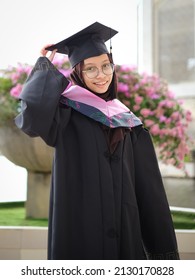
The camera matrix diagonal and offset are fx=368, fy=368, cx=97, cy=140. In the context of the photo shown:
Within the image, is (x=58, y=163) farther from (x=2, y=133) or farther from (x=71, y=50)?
(x=2, y=133)

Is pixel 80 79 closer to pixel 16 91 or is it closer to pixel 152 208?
pixel 152 208

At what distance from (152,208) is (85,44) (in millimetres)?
682

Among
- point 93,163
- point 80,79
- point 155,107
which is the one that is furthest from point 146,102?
point 93,163

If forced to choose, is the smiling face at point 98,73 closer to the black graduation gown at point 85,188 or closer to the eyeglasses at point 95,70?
the eyeglasses at point 95,70

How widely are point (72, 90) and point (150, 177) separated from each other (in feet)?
1.51

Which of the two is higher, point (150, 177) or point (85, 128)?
point (85, 128)

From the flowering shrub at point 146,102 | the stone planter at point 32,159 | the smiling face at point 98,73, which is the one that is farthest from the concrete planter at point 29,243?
the smiling face at point 98,73

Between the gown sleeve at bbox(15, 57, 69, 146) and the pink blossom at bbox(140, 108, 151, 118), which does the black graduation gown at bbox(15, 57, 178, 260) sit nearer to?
the gown sleeve at bbox(15, 57, 69, 146)

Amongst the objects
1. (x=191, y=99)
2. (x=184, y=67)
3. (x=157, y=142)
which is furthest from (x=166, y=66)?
(x=157, y=142)

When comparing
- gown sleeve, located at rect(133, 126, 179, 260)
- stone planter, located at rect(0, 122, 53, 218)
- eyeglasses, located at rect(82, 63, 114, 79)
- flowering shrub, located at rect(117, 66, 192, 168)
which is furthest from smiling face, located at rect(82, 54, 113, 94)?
flowering shrub, located at rect(117, 66, 192, 168)

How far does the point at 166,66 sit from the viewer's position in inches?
199

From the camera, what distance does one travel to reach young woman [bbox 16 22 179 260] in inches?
50.8

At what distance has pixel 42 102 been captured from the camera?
4.18 ft

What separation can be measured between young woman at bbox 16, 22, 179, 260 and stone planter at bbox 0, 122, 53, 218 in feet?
2.75
